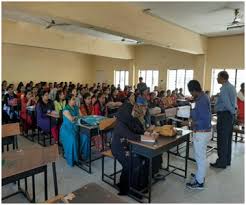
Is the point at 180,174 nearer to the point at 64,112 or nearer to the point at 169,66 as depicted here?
the point at 64,112

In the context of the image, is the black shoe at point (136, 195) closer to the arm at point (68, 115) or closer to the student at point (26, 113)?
the arm at point (68, 115)

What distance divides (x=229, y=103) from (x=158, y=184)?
175 centimetres

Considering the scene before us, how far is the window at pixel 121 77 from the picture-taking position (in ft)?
40.8

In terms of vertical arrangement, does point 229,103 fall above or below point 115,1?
below

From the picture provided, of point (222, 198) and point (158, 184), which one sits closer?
point (222, 198)

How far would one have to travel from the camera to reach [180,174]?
145 inches

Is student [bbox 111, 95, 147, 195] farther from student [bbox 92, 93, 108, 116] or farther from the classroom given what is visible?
student [bbox 92, 93, 108, 116]

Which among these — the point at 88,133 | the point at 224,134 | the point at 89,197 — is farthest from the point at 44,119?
the point at 89,197

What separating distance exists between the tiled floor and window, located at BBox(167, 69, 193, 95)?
649cm

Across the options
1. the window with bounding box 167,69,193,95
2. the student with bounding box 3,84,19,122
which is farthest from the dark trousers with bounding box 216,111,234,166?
the window with bounding box 167,69,193,95

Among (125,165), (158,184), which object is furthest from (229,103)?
(125,165)

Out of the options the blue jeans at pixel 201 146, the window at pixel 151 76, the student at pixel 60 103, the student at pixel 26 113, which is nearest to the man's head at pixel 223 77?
the blue jeans at pixel 201 146

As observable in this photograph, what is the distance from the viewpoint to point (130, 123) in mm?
2912

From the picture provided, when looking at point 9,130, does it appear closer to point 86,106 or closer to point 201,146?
point 86,106
